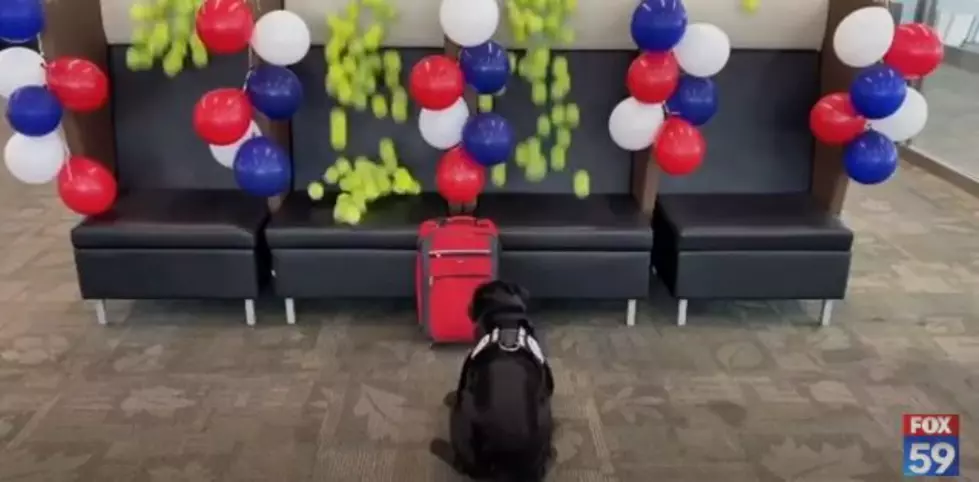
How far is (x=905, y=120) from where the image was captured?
348 cm

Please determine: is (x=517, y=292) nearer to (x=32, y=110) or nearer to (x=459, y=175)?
(x=459, y=175)

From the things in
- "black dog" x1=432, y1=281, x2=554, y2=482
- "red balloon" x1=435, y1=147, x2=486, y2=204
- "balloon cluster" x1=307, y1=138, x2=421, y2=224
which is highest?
"red balloon" x1=435, y1=147, x2=486, y2=204

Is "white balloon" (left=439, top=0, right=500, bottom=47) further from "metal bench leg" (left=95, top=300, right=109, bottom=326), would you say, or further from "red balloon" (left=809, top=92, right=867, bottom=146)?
"metal bench leg" (left=95, top=300, right=109, bottom=326)

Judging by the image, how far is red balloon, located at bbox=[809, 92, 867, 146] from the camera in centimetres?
353

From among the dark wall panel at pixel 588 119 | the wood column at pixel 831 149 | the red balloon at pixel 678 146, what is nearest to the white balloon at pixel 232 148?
the dark wall panel at pixel 588 119

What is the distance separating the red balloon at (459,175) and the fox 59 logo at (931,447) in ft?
5.53

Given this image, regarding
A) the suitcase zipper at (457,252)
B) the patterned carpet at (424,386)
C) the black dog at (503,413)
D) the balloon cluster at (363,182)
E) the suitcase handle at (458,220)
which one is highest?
the balloon cluster at (363,182)

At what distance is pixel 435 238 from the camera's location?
11.1ft

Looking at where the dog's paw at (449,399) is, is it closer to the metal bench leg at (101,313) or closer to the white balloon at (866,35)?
the metal bench leg at (101,313)

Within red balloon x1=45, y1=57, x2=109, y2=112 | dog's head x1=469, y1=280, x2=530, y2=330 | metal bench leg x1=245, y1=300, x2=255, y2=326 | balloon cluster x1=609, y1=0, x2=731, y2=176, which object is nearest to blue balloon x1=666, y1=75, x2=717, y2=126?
balloon cluster x1=609, y1=0, x2=731, y2=176

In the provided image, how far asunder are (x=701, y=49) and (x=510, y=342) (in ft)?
4.64

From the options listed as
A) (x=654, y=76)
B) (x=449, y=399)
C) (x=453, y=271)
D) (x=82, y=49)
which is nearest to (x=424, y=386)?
(x=449, y=399)

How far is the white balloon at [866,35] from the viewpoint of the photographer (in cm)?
334

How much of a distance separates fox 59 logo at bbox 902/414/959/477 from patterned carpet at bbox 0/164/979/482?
0.06 m
